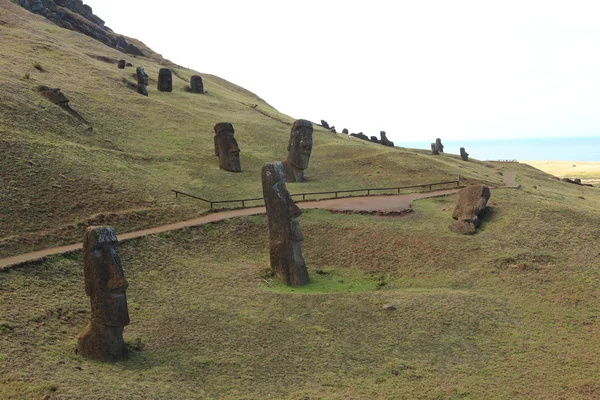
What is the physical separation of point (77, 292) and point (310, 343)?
9.30m

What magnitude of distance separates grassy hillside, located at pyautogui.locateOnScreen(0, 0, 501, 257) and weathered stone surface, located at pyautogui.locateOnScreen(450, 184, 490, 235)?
424 inches

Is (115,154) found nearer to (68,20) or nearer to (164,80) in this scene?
(164,80)

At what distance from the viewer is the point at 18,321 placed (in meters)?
19.3

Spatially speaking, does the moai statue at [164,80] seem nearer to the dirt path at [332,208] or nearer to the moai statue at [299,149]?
the moai statue at [299,149]

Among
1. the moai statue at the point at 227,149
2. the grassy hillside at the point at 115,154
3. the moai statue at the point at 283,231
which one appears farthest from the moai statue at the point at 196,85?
the moai statue at the point at 283,231

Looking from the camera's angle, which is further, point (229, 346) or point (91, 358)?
point (229, 346)

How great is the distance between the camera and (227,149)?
47594 millimetres

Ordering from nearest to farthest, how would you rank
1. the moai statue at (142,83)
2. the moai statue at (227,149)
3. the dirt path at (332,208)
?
1. the dirt path at (332,208)
2. the moai statue at (227,149)
3. the moai statue at (142,83)

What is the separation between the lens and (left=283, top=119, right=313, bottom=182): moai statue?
44.9 metres

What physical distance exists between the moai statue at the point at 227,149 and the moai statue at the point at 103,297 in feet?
95.9

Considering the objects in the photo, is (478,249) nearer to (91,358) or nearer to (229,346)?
(229,346)

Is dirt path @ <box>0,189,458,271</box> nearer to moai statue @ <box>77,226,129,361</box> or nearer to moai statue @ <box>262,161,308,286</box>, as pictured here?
moai statue @ <box>262,161,308,286</box>

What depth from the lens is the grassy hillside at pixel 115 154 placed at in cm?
3136

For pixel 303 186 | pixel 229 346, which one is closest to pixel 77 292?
pixel 229 346
